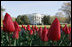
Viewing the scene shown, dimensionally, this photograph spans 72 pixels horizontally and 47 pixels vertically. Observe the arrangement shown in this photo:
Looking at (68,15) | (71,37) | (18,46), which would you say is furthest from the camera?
(68,15)

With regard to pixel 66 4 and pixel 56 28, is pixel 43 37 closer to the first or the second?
pixel 56 28

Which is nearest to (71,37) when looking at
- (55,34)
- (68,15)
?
(55,34)

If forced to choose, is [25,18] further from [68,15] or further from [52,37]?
[52,37]

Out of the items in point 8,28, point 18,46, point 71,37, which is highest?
point 8,28

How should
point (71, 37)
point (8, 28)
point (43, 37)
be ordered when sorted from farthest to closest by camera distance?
1. point (71, 37)
2. point (43, 37)
3. point (8, 28)

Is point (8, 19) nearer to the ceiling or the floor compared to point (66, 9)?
nearer to the floor

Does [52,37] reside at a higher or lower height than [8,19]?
lower

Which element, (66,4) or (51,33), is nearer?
(51,33)

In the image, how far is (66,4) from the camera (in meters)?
39.3

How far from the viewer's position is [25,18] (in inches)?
1596

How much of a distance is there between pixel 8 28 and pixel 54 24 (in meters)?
0.56

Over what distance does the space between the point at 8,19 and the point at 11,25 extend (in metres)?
0.08

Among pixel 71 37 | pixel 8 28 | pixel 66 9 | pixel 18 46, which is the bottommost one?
pixel 18 46

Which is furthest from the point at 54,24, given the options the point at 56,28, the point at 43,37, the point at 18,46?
the point at 18,46
